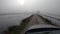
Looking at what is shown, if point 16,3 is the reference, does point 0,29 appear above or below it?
below

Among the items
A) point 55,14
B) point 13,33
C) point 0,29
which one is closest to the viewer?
point 13,33

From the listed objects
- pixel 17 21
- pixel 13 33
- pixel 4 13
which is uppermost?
pixel 4 13

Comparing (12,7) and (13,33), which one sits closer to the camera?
(13,33)

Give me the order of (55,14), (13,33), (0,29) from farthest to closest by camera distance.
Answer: (55,14) < (0,29) < (13,33)

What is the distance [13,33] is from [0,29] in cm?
A: 18

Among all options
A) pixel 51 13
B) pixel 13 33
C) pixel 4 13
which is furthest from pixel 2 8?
pixel 51 13

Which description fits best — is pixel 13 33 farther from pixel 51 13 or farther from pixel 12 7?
pixel 51 13

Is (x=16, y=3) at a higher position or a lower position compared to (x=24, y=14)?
higher

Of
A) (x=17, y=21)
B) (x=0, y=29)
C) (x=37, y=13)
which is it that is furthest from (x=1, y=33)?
(x=37, y=13)

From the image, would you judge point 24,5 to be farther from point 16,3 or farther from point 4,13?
point 4,13

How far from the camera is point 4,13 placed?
1.06 meters

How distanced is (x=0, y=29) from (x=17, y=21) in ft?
0.57

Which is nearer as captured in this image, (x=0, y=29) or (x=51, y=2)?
(x=0, y=29)

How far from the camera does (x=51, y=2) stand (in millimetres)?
1083
